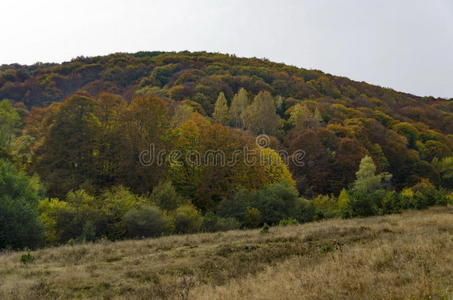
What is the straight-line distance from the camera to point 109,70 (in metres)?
140

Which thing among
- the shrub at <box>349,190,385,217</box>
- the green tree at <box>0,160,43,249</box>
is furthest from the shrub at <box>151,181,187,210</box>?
the shrub at <box>349,190,385,217</box>

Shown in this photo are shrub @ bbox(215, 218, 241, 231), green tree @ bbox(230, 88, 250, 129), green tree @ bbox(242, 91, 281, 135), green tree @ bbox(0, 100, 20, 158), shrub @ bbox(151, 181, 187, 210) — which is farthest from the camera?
green tree @ bbox(230, 88, 250, 129)

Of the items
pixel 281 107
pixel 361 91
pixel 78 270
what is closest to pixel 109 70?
pixel 281 107

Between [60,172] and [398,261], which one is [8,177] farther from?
[398,261]

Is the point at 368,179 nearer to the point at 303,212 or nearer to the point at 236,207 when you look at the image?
the point at 303,212

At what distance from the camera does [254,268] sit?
13891 millimetres

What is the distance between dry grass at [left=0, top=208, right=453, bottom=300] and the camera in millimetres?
8609

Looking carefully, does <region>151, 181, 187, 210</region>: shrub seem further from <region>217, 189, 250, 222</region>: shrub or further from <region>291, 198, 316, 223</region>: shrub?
<region>291, 198, 316, 223</region>: shrub

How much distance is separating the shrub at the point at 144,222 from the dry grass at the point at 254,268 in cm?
614

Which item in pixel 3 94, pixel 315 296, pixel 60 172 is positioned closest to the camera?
pixel 315 296

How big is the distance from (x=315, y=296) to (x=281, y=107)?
93.4 m

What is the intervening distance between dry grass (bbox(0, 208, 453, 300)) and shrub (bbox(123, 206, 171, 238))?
20.2 ft

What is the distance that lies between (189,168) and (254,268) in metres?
31.6

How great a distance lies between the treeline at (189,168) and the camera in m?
27.9
